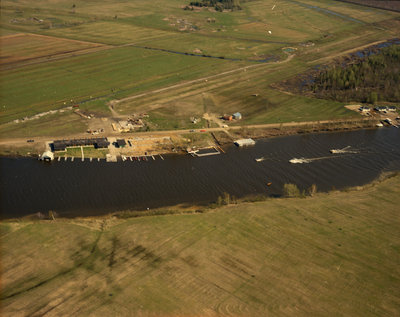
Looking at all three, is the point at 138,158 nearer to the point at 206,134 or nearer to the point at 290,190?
the point at 206,134

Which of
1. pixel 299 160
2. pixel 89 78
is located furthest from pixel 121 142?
pixel 89 78

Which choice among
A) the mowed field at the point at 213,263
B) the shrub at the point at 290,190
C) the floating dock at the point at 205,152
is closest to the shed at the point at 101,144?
the floating dock at the point at 205,152

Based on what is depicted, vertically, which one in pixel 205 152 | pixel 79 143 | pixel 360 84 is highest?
pixel 360 84

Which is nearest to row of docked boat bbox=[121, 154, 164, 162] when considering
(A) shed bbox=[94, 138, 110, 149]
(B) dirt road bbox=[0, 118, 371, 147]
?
(A) shed bbox=[94, 138, 110, 149]

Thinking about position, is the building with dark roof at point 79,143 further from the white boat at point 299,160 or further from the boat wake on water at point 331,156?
the boat wake on water at point 331,156

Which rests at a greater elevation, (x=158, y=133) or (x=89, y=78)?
(x=89, y=78)

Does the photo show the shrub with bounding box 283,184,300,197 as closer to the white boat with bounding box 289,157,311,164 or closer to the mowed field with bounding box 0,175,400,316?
the mowed field with bounding box 0,175,400,316
